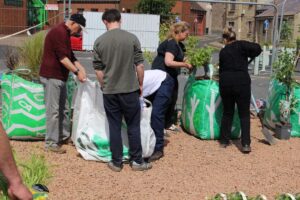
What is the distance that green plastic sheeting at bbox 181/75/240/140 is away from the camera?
657 centimetres

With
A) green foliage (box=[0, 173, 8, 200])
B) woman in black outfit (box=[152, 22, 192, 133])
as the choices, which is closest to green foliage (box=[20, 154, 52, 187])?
green foliage (box=[0, 173, 8, 200])

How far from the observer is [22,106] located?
5.96 m

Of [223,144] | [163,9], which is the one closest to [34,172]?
[223,144]

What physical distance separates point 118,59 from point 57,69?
3.09 feet

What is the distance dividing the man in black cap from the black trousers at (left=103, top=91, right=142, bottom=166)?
64cm

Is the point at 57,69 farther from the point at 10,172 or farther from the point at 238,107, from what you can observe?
the point at 10,172

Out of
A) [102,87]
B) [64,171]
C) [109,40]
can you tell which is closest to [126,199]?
[64,171]

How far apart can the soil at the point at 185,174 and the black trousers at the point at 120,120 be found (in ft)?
0.68

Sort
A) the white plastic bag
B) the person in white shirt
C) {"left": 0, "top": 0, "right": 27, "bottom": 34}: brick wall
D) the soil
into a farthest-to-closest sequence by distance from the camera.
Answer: {"left": 0, "top": 0, "right": 27, "bottom": 34}: brick wall
the person in white shirt
the white plastic bag
the soil

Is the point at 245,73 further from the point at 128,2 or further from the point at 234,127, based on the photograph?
the point at 128,2

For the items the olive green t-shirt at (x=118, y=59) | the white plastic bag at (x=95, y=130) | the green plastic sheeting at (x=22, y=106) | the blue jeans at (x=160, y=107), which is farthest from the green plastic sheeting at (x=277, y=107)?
the green plastic sheeting at (x=22, y=106)

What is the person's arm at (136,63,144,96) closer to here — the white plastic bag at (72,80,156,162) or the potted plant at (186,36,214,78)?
the white plastic bag at (72,80,156,162)

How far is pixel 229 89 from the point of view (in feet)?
19.8

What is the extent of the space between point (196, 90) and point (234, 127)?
769 millimetres
